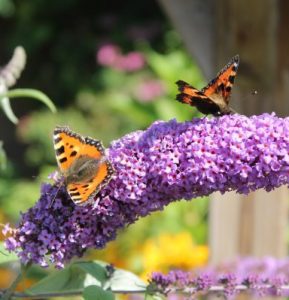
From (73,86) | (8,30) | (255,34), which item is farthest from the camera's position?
(8,30)

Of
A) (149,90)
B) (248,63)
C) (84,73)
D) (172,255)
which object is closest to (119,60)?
(84,73)

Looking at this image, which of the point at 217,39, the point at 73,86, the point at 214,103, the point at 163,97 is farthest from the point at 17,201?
the point at 214,103

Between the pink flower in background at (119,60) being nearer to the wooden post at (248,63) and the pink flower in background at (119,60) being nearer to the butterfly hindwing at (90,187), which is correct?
the wooden post at (248,63)

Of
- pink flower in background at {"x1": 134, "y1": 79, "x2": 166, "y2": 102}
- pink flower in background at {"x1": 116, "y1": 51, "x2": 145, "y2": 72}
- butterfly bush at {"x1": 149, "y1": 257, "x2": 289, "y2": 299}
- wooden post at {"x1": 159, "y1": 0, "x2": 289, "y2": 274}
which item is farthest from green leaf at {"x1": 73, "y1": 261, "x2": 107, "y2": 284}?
pink flower in background at {"x1": 116, "y1": 51, "x2": 145, "y2": 72}

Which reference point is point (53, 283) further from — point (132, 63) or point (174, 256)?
point (132, 63)

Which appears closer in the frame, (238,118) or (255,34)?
(238,118)

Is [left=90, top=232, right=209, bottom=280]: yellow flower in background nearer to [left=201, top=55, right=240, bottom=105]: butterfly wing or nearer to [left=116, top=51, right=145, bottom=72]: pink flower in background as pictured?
[left=201, top=55, right=240, bottom=105]: butterfly wing

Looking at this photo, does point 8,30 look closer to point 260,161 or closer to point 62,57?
point 62,57

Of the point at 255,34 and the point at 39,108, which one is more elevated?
the point at 39,108
